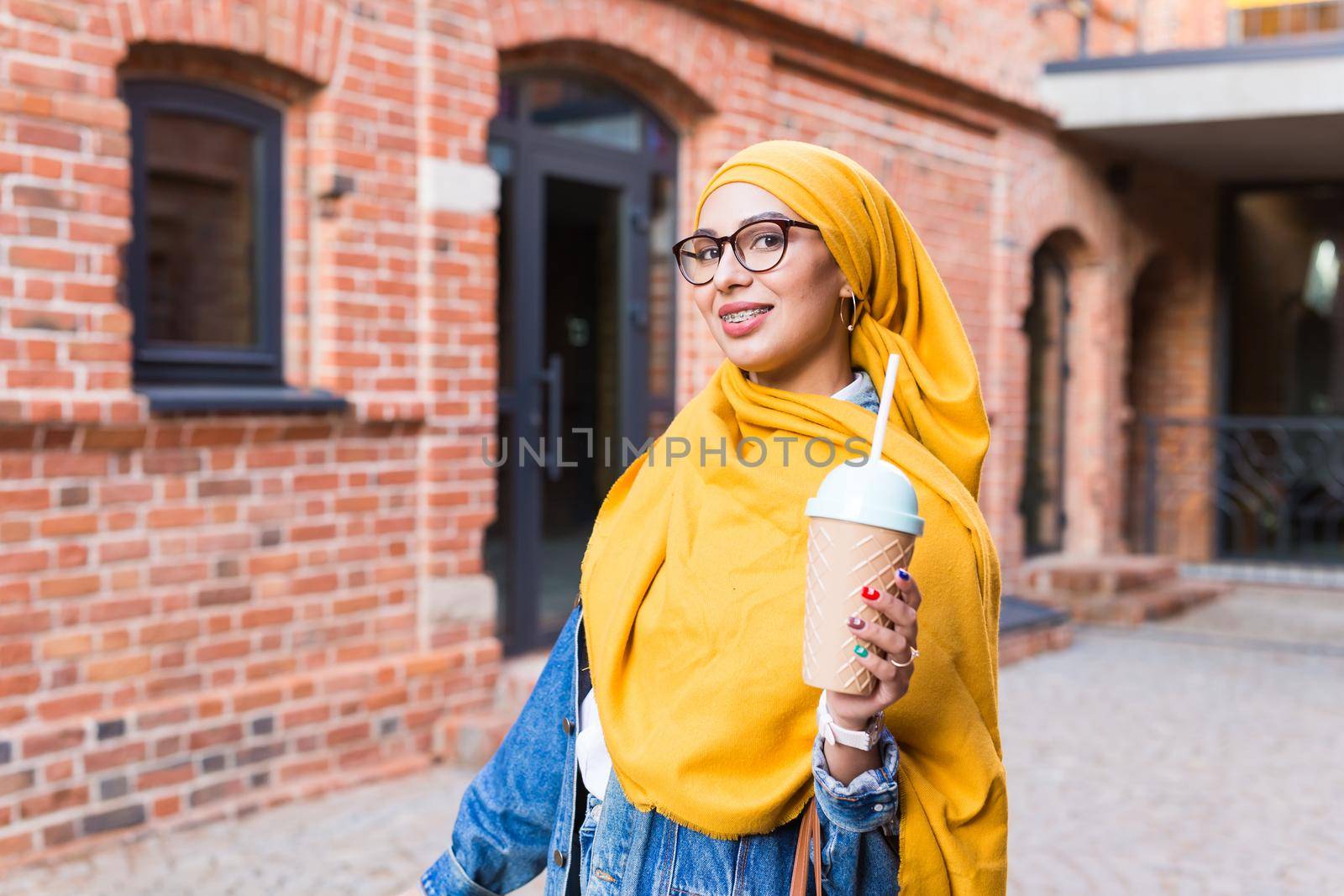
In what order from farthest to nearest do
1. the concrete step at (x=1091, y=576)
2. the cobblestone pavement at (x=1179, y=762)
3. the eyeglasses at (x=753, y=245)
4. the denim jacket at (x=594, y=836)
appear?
the concrete step at (x=1091, y=576) → the cobblestone pavement at (x=1179, y=762) → the eyeglasses at (x=753, y=245) → the denim jacket at (x=594, y=836)

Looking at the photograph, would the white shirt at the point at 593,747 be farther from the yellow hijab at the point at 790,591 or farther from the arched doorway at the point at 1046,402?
the arched doorway at the point at 1046,402

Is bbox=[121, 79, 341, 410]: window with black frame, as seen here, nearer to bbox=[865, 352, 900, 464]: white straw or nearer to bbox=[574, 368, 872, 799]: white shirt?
bbox=[574, 368, 872, 799]: white shirt

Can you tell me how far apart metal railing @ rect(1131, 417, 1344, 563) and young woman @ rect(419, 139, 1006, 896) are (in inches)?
391

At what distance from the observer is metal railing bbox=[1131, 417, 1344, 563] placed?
36.4ft

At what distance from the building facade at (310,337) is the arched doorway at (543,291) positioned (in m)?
A: 0.02

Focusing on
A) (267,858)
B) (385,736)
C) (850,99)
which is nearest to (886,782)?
(267,858)

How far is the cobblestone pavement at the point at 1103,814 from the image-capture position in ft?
12.9

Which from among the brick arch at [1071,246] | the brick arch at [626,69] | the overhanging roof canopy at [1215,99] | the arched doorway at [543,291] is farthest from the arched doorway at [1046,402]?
the brick arch at [626,69]

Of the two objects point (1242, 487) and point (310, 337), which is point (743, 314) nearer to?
point (310, 337)

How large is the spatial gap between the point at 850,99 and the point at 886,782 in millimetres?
6697

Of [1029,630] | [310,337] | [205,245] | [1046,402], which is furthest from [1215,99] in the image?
[205,245]

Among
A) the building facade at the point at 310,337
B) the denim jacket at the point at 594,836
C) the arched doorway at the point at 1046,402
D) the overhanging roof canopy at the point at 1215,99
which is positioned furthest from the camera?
the arched doorway at the point at 1046,402

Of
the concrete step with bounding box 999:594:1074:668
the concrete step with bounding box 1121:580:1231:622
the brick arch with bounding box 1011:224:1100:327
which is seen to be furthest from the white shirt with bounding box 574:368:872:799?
the brick arch with bounding box 1011:224:1100:327

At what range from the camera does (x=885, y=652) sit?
1273 millimetres
